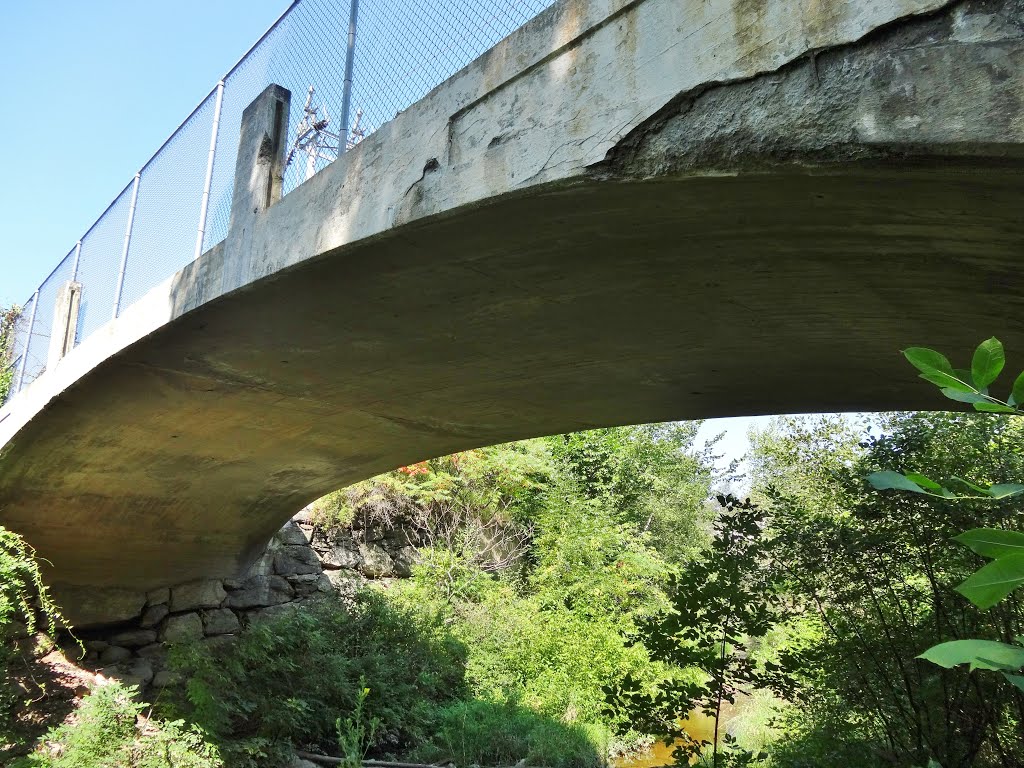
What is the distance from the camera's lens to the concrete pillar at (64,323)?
19.4 feet

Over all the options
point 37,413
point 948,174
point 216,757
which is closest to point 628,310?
point 948,174

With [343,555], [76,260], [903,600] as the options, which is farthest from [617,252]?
[343,555]

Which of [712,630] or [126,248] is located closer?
[712,630]

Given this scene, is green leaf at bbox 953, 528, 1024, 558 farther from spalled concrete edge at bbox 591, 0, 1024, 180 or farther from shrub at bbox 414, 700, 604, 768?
shrub at bbox 414, 700, 604, 768

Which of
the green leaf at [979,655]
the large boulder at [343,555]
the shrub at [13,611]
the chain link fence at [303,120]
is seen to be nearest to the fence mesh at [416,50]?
the chain link fence at [303,120]

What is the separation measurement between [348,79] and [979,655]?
10.7 feet

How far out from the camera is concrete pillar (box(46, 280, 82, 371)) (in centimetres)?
591

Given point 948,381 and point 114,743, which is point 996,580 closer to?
point 948,381

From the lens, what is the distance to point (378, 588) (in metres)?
9.80

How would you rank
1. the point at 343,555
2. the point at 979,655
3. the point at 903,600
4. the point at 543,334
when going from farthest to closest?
the point at 343,555, the point at 903,600, the point at 543,334, the point at 979,655

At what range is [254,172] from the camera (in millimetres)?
3396

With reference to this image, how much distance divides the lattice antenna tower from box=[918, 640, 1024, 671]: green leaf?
9.35 ft

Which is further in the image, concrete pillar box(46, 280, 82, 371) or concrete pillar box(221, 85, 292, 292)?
concrete pillar box(46, 280, 82, 371)

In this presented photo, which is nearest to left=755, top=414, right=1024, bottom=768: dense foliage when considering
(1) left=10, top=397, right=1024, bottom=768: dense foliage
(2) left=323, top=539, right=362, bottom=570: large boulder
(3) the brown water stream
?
(1) left=10, top=397, right=1024, bottom=768: dense foliage
